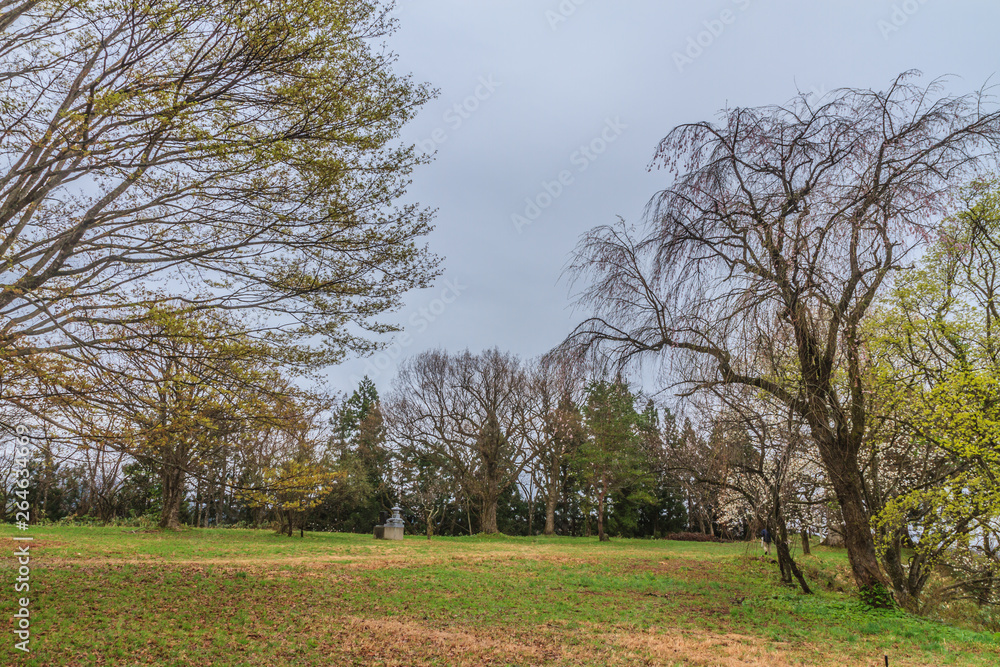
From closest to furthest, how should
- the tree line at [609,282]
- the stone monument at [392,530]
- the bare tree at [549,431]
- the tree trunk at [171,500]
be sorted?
the tree line at [609,282] < the tree trunk at [171,500] < the stone monument at [392,530] < the bare tree at [549,431]

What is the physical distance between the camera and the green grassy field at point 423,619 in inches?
225

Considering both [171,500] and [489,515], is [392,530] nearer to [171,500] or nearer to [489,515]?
[489,515]

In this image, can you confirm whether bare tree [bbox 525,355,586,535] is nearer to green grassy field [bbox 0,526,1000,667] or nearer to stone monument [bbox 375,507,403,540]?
stone monument [bbox 375,507,403,540]

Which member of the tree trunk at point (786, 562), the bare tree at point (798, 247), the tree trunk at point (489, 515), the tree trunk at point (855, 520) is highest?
the bare tree at point (798, 247)

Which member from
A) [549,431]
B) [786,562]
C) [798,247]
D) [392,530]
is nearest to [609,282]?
[798,247]

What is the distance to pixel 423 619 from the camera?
7.44m

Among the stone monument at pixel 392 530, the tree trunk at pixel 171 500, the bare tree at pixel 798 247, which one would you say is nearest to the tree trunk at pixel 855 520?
the bare tree at pixel 798 247

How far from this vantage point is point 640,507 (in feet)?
121

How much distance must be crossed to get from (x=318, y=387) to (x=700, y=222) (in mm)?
5947

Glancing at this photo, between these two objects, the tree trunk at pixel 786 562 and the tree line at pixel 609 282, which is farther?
the tree trunk at pixel 786 562

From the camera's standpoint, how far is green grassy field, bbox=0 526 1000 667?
573cm

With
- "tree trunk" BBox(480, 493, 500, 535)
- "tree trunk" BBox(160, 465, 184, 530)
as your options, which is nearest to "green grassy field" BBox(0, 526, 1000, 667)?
"tree trunk" BBox(160, 465, 184, 530)

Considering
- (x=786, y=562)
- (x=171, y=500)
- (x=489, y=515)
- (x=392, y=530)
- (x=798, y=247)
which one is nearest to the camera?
(x=798, y=247)

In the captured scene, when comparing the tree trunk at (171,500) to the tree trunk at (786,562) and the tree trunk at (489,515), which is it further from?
the tree trunk at (786,562)
